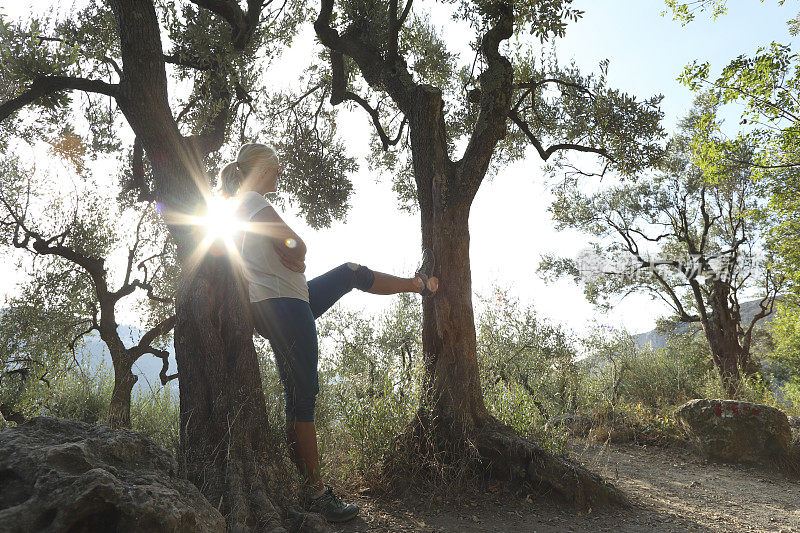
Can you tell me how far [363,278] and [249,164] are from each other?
1.45 m

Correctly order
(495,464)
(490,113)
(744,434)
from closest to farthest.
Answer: (495,464) → (490,113) → (744,434)

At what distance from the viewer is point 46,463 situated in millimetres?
2092

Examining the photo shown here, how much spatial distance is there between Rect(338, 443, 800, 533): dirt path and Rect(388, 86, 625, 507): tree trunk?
0.29 meters

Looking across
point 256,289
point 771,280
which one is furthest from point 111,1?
point 771,280

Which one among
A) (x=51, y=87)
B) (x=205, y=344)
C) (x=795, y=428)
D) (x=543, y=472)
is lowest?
(x=795, y=428)

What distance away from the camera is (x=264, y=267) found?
12.8 feet

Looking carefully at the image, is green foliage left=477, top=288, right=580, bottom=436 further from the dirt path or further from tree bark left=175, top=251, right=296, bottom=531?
tree bark left=175, top=251, right=296, bottom=531

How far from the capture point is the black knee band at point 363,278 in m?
4.58

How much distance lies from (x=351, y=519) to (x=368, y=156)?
Result: 25.5 ft

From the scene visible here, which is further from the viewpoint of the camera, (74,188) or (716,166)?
(716,166)

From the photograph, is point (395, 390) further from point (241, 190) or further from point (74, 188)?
point (74, 188)

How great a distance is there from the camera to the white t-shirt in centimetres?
386

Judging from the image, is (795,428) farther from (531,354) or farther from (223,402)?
(223,402)

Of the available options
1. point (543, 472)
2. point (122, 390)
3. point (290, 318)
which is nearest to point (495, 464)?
point (543, 472)
